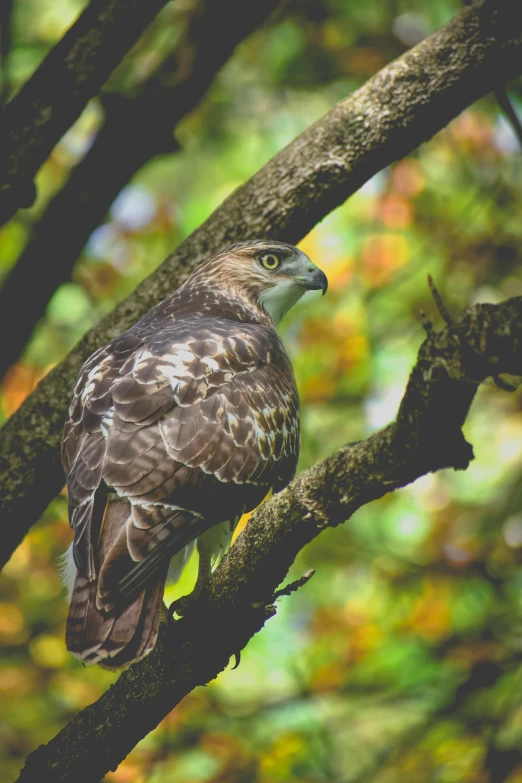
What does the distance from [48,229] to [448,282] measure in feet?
11.2

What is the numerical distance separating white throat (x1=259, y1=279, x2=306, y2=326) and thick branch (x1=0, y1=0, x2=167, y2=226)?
4.77 feet

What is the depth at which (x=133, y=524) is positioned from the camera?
3.27 metres

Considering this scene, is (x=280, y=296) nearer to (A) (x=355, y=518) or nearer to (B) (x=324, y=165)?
(B) (x=324, y=165)

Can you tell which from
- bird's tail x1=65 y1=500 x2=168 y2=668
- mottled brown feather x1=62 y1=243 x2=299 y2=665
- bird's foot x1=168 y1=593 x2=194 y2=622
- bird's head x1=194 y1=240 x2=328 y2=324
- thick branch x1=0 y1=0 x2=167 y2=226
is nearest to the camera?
bird's tail x1=65 y1=500 x2=168 y2=668

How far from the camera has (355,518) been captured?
7727mm

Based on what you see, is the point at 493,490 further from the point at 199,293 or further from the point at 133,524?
the point at 133,524

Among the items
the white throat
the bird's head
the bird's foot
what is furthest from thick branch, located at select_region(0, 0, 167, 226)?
the bird's foot

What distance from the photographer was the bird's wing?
330 centimetres

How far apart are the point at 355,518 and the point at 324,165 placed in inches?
154

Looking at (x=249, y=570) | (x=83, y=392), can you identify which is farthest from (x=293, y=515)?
(x=83, y=392)

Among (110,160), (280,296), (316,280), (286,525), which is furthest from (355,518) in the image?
(286,525)

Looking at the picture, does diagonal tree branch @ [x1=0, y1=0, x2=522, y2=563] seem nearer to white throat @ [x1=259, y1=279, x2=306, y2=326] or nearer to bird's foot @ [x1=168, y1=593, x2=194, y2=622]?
white throat @ [x1=259, y1=279, x2=306, y2=326]

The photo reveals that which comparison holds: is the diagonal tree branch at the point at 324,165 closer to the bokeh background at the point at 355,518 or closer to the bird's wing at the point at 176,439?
the bird's wing at the point at 176,439

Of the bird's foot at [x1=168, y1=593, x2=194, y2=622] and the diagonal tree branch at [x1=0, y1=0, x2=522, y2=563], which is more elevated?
the diagonal tree branch at [x1=0, y1=0, x2=522, y2=563]
